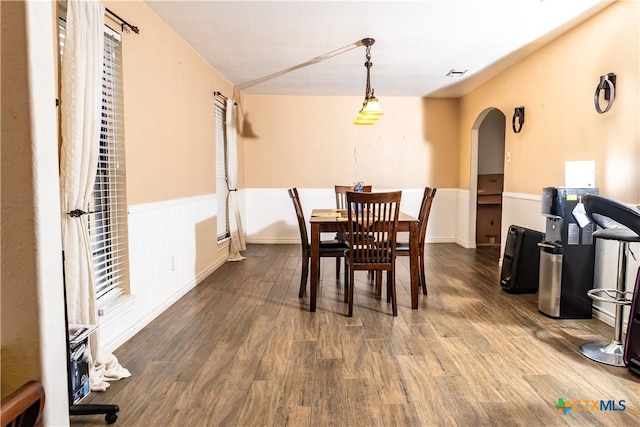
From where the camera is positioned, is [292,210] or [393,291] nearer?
[393,291]

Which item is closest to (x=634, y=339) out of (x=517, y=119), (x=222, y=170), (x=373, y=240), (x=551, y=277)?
(x=551, y=277)

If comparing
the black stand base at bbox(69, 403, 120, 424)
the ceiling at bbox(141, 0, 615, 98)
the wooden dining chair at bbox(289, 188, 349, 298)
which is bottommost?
the black stand base at bbox(69, 403, 120, 424)

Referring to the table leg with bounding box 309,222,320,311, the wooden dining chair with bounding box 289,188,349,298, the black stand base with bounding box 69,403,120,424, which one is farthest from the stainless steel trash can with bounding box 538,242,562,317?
the black stand base with bounding box 69,403,120,424

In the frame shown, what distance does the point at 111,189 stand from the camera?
2.58m

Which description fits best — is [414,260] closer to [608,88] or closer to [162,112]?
[608,88]

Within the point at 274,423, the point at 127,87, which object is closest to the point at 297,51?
the point at 127,87

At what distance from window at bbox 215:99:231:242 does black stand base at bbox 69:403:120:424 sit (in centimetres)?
340

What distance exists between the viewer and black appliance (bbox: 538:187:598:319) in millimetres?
2912

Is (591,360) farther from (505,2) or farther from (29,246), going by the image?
(29,246)

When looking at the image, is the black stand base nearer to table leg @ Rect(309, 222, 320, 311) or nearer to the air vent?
table leg @ Rect(309, 222, 320, 311)

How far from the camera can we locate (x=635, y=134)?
8.95ft

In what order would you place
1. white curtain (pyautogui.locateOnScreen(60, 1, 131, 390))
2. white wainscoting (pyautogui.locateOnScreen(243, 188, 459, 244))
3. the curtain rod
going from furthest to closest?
white wainscoting (pyautogui.locateOnScreen(243, 188, 459, 244)) → the curtain rod → white curtain (pyautogui.locateOnScreen(60, 1, 131, 390))

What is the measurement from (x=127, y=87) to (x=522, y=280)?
144 inches

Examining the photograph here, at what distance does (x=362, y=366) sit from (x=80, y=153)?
1902 millimetres
